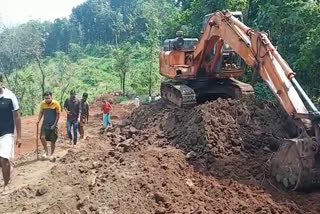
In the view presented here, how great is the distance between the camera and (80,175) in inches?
317

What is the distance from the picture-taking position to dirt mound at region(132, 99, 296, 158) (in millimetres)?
8562

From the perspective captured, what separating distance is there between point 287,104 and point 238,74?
4.55 m

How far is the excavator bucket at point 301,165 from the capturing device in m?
6.33

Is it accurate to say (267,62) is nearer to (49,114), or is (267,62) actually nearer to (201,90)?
(201,90)

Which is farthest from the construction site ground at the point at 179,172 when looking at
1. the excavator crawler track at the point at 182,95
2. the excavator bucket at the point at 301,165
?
the excavator crawler track at the point at 182,95

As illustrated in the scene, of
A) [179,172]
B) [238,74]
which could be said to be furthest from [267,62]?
[238,74]

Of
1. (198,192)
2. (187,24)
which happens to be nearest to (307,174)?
(198,192)

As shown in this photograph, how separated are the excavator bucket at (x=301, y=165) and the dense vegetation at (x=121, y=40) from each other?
7.92m

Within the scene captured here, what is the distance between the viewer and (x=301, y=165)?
6.34 m

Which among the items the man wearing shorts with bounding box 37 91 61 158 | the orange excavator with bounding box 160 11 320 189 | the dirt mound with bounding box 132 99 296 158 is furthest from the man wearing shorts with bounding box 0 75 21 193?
the orange excavator with bounding box 160 11 320 189

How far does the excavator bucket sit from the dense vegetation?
792cm

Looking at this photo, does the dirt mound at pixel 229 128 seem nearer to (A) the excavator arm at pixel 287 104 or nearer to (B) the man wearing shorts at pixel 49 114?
(A) the excavator arm at pixel 287 104

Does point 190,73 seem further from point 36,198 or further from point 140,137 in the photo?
point 36,198

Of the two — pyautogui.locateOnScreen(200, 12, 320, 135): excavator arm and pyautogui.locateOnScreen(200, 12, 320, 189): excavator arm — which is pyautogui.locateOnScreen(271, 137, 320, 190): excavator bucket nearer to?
pyautogui.locateOnScreen(200, 12, 320, 189): excavator arm
